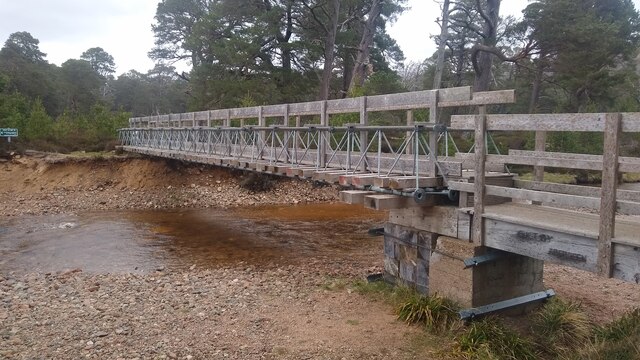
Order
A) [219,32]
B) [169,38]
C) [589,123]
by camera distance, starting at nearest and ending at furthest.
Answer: [589,123] < [219,32] < [169,38]

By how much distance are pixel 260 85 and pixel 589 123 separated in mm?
22778

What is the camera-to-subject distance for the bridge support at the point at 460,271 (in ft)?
21.9

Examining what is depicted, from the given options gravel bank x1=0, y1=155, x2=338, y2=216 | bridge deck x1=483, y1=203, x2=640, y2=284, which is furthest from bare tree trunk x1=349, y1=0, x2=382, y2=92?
bridge deck x1=483, y1=203, x2=640, y2=284

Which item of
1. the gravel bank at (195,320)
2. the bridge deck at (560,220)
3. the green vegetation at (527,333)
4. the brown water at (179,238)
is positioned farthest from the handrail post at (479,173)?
the brown water at (179,238)

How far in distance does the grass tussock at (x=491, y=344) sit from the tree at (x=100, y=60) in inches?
2407

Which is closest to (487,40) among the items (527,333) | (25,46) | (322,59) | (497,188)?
(322,59)

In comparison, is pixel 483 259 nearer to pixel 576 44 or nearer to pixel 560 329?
pixel 560 329

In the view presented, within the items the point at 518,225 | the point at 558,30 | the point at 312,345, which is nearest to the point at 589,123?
the point at 518,225

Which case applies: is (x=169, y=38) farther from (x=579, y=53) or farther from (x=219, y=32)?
(x=579, y=53)

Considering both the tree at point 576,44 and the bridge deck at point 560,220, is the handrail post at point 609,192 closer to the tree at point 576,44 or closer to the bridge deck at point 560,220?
the bridge deck at point 560,220

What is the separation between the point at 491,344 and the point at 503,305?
107 centimetres

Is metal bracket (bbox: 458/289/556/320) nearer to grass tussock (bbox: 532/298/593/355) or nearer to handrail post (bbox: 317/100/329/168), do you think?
grass tussock (bbox: 532/298/593/355)

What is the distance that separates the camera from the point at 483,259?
21.2 ft

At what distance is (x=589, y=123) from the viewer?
4.91m
